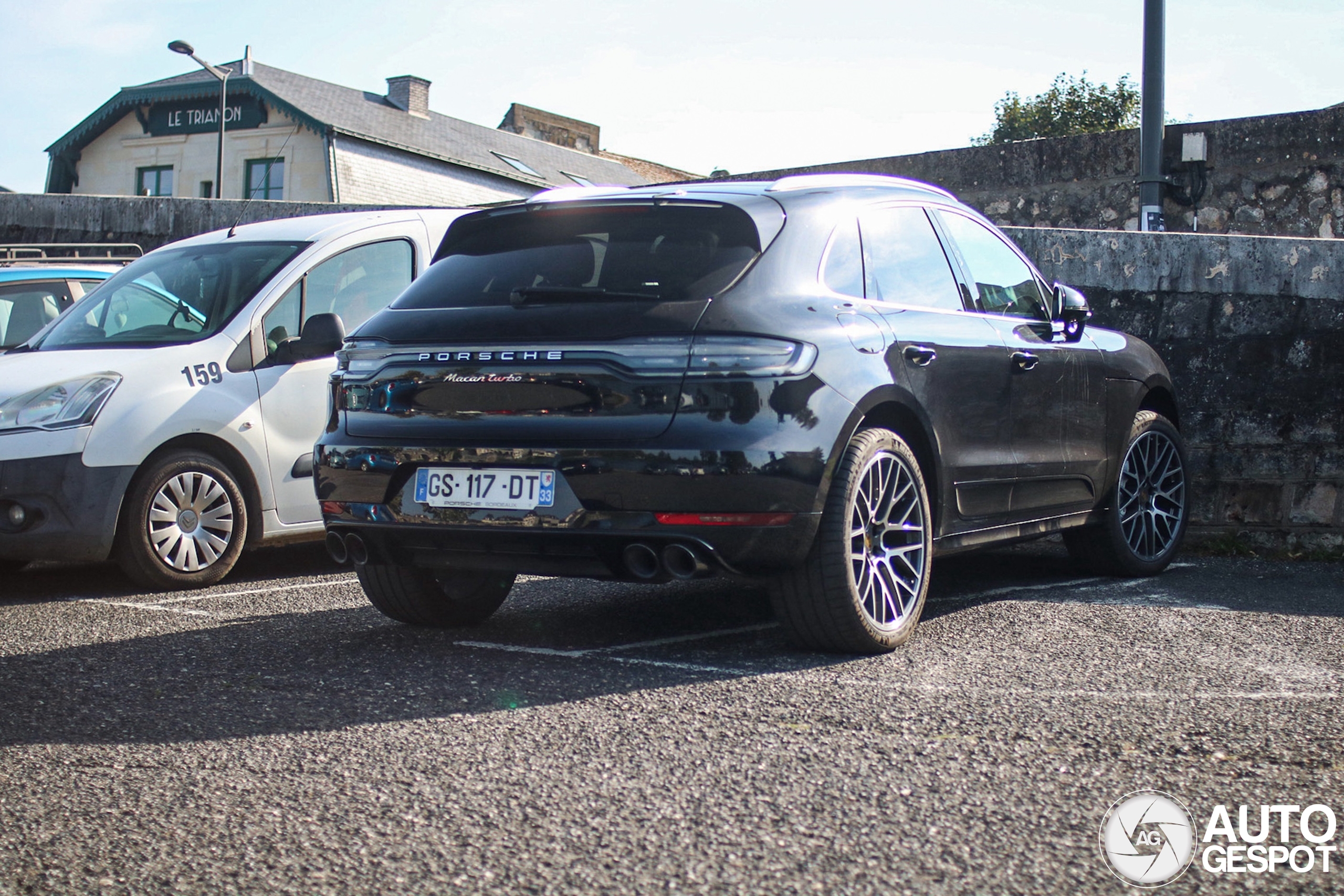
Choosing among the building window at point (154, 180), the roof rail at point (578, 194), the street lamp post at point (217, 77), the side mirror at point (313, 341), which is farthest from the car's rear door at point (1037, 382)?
the building window at point (154, 180)

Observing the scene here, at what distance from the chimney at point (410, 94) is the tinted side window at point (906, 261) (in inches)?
1732

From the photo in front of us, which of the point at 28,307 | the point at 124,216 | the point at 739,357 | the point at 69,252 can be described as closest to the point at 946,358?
the point at 739,357

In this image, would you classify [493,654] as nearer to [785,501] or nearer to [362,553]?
[362,553]

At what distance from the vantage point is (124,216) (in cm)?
1363

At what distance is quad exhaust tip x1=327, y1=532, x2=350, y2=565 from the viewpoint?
4.82 m

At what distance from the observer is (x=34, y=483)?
6.18m

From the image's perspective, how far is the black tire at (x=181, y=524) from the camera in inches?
252

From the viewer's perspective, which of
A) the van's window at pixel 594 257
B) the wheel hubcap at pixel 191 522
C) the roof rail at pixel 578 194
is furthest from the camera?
the wheel hubcap at pixel 191 522

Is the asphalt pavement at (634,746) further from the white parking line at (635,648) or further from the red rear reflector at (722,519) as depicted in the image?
the red rear reflector at (722,519)

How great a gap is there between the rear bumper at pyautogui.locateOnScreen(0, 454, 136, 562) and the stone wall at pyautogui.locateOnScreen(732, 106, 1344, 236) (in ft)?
29.6

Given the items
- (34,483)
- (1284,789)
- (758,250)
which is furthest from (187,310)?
(1284,789)

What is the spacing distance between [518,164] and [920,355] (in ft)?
146

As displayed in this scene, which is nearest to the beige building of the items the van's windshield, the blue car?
the blue car

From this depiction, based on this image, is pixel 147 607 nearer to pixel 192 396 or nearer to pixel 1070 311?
pixel 192 396
